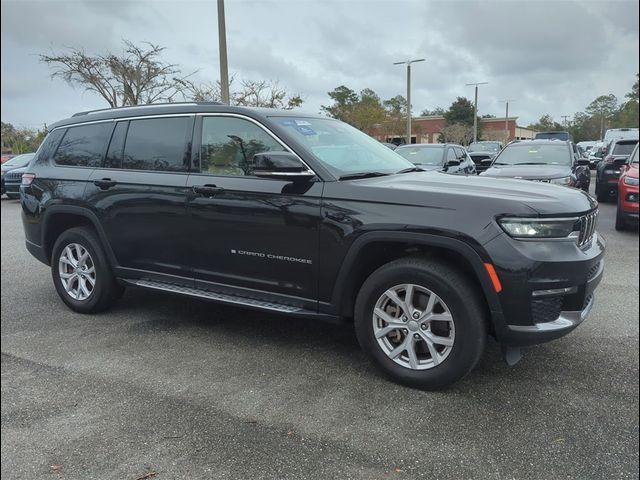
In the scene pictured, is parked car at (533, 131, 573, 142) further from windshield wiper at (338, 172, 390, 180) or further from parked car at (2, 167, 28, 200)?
parked car at (2, 167, 28, 200)

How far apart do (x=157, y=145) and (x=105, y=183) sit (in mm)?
601

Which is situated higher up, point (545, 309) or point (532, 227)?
point (532, 227)

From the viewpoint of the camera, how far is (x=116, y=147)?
440 centimetres

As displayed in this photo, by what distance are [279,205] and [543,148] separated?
372 cm

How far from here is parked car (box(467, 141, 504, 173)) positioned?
4.96 metres

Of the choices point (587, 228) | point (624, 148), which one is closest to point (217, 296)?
point (587, 228)

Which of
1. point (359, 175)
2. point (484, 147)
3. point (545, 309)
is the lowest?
point (545, 309)

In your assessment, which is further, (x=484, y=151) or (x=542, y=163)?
(x=542, y=163)

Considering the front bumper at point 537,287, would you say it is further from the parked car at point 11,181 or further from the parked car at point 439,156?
the parked car at point 11,181

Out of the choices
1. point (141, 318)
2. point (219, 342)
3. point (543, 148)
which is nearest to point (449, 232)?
point (219, 342)

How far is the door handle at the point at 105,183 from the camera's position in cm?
428

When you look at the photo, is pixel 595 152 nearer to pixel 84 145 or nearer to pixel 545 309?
pixel 545 309

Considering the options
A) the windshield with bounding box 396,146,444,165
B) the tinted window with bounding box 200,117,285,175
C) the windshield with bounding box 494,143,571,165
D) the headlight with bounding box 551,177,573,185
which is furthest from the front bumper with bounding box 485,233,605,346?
the windshield with bounding box 396,146,444,165

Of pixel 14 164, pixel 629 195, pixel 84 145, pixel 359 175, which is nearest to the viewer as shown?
pixel 359 175
